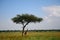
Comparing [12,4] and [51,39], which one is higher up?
[12,4]

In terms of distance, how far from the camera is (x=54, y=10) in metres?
7.04

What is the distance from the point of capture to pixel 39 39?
6871 mm

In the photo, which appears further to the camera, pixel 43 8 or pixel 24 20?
pixel 24 20

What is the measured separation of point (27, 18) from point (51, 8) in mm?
1989

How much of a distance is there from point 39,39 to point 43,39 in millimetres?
147

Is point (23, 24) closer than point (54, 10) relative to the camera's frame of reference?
No

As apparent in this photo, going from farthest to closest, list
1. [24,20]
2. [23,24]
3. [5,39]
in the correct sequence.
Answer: [24,20] < [23,24] < [5,39]

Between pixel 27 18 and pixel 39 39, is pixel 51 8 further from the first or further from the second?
pixel 27 18

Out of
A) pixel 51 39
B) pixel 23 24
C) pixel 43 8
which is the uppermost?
pixel 43 8

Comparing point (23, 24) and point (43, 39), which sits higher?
point (23, 24)

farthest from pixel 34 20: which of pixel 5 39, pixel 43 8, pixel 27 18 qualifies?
pixel 5 39

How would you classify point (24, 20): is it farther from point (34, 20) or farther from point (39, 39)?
point (39, 39)

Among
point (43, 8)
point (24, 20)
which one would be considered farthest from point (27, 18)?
→ point (43, 8)

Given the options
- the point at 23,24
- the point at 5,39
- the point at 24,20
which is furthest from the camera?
the point at 24,20
